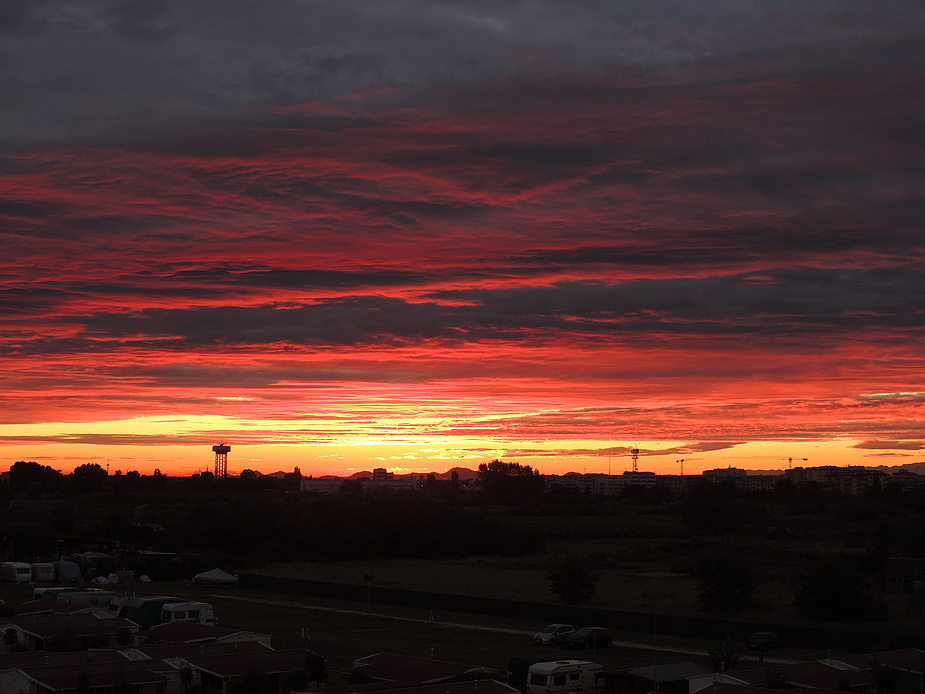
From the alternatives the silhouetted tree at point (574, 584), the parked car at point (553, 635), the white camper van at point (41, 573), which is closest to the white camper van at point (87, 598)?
the white camper van at point (41, 573)

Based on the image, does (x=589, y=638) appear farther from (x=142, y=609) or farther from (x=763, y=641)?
(x=142, y=609)

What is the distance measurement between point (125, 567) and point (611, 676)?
171 ft

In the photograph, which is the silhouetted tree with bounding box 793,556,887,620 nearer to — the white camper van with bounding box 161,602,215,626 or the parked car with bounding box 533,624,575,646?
the parked car with bounding box 533,624,575,646

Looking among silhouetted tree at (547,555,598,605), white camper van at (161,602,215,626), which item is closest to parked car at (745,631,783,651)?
silhouetted tree at (547,555,598,605)

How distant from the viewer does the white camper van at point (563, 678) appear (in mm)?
30859

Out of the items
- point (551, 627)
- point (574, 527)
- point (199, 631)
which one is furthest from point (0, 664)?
point (574, 527)

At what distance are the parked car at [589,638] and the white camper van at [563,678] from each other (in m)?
10.4

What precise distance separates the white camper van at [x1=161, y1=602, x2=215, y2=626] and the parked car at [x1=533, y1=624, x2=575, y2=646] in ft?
53.0

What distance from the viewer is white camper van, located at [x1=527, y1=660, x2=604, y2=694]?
3086cm

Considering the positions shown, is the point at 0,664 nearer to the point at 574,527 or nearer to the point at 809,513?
the point at 574,527

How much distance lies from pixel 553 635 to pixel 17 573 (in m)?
44.3

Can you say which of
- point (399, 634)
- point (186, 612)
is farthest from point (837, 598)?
point (186, 612)

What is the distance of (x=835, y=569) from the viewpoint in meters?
51.9

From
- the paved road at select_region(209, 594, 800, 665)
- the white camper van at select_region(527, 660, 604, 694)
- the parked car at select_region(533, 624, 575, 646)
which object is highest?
the white camper van at select_region(527, 660, 604, 694)
